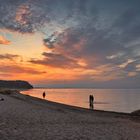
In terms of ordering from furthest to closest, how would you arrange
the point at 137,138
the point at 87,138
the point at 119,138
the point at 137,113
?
1. the point at 137,113
2. the point at 137,138
3. the point at 119,138
4. the point at 87,138

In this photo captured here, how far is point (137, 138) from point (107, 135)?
6.66ft

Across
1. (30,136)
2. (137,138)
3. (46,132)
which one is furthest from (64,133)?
(137,138)

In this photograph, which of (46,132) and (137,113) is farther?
(137,113)

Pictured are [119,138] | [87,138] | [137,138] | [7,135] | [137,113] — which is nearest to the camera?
[7,135]

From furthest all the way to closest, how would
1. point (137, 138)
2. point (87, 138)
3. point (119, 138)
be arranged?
point (137, 138)
point (119, 138)
point (87, 138)

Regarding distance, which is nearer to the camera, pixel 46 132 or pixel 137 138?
pixel 46 132

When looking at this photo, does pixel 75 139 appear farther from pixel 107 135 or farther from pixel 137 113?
pixel 137 113

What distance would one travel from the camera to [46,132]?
1558cm

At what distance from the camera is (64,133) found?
15.6m

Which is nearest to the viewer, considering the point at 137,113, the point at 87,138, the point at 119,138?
the point at 87,138

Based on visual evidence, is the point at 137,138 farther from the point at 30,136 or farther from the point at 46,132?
the point at 30,136

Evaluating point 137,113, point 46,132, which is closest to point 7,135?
point 46,132

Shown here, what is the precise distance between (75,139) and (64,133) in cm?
174

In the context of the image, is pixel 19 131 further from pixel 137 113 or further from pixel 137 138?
pixel 137 113
